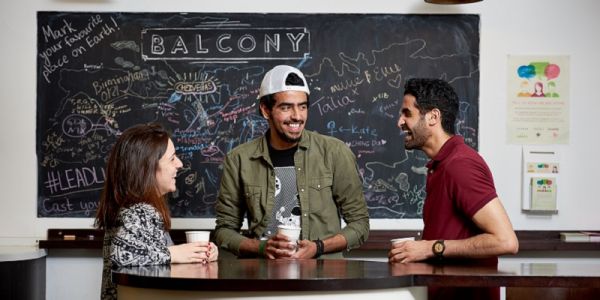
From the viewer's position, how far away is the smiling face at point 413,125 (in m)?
3.82

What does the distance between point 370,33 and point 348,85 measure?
35cm

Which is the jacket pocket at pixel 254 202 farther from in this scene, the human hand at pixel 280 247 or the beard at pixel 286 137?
the human hand at pixel 280 247

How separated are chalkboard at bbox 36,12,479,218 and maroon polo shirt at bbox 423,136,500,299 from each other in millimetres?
2246

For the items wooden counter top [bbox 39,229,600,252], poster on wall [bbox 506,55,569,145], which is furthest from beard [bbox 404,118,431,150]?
poster on wall [bbox 506,55,569,145]

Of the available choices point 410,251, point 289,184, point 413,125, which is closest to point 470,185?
point 410,251

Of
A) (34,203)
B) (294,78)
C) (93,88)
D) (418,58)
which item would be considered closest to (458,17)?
(418,58)

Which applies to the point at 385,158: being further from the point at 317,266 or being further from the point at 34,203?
the point at 317,266

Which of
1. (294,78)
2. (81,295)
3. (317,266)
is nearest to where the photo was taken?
(317,266)

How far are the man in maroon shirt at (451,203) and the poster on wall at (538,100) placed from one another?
7.38 ft

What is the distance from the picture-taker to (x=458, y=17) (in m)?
5.96

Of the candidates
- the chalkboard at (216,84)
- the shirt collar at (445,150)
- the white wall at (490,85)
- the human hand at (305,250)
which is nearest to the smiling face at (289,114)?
the human hand at (305,250)

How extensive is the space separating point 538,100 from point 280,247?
2.75 meters

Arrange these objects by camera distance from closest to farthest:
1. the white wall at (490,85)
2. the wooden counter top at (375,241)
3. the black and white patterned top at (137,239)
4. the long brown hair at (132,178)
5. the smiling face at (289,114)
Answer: the black and white patterned top at (137,239), the long brown hair at (132,178), the smiling face at (289,114), the wooden counter top at (375,241), the white wall at (490,85)

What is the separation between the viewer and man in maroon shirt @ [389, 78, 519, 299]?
3.47m
